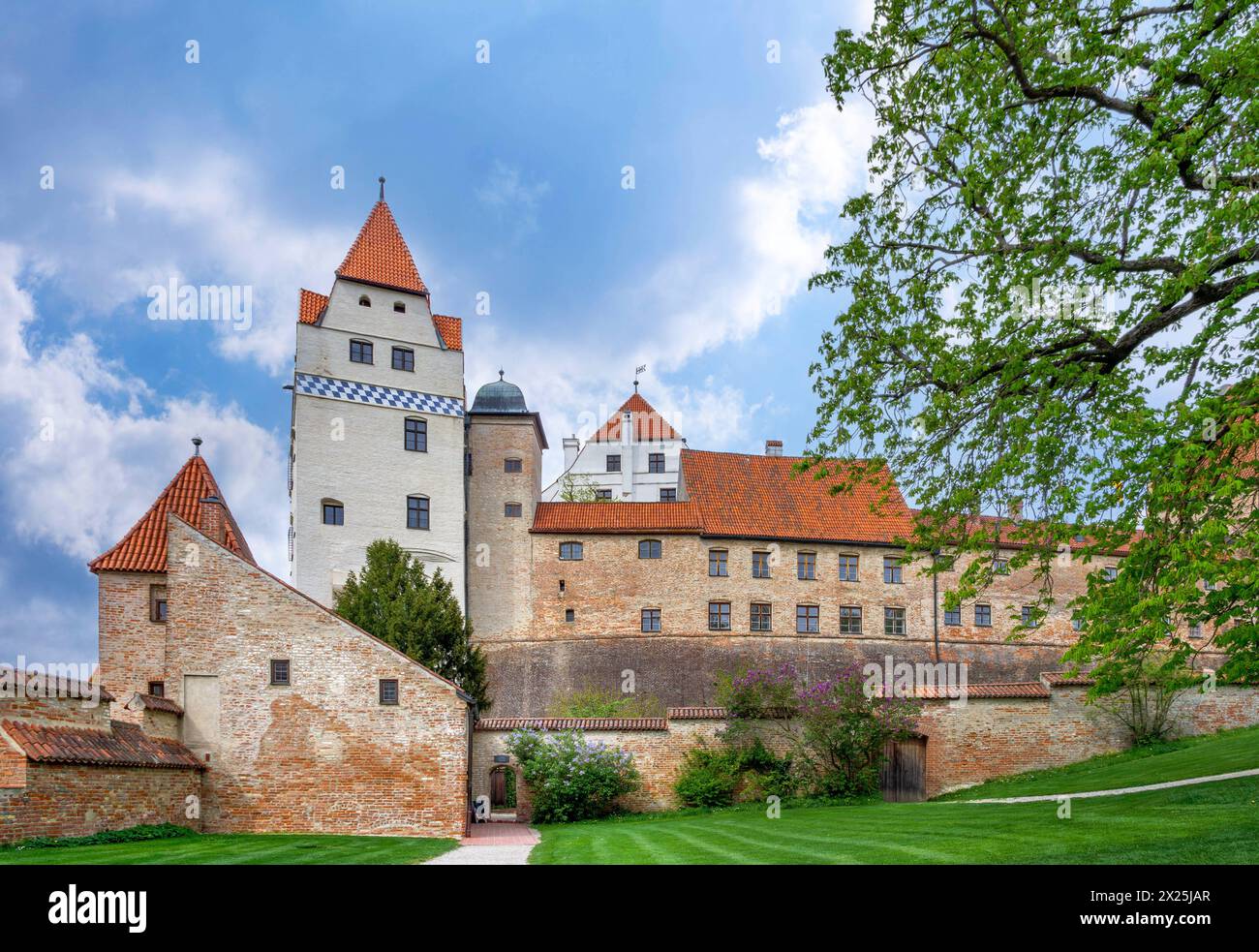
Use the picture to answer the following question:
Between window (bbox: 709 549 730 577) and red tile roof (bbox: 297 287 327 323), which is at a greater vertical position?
red tile roof (bbox: 297 287 327 323)

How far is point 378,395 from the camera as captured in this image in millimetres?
39688

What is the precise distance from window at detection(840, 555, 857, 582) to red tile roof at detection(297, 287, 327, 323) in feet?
84.0

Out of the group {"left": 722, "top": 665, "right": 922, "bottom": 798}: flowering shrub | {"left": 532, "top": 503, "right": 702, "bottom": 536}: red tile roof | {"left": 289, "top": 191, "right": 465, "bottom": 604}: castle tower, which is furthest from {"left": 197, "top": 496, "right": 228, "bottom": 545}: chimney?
{"left": 532, "top": 503, "right": 702, "bottom": 536}: red tile roof

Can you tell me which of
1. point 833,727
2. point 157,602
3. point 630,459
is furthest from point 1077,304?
point 630,459

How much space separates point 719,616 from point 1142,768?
21238 mm

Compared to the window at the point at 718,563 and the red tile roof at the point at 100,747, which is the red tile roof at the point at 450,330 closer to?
the window at the point at 718,563

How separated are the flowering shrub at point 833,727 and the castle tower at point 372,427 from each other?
16.4 meters

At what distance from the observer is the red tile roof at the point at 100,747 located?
17.5 m

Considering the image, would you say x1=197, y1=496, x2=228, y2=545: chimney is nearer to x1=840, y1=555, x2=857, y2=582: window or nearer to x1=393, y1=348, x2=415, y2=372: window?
x1=393, y1=348, x2=415, y2=372: window

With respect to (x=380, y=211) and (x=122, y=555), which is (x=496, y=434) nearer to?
(x=380, y=211)

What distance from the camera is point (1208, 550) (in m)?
11.6

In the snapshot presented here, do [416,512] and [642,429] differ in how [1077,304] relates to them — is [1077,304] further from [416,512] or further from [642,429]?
[642,429]

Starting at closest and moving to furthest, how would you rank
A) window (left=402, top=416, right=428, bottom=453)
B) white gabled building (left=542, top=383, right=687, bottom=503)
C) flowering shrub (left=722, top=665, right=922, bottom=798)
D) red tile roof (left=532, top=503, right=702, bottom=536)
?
1. flowering shrub (left=722, top=665, right=922, bottom=798)
2. window (left=402, top=416, right=428, bottom=453)
3. red tile roof (left=532, top=503, right=702, bottom=536)
4. white gabled building (left=542, top=383, right=687, bottom=503)

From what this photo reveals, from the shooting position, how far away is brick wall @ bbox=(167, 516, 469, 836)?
22953mm
